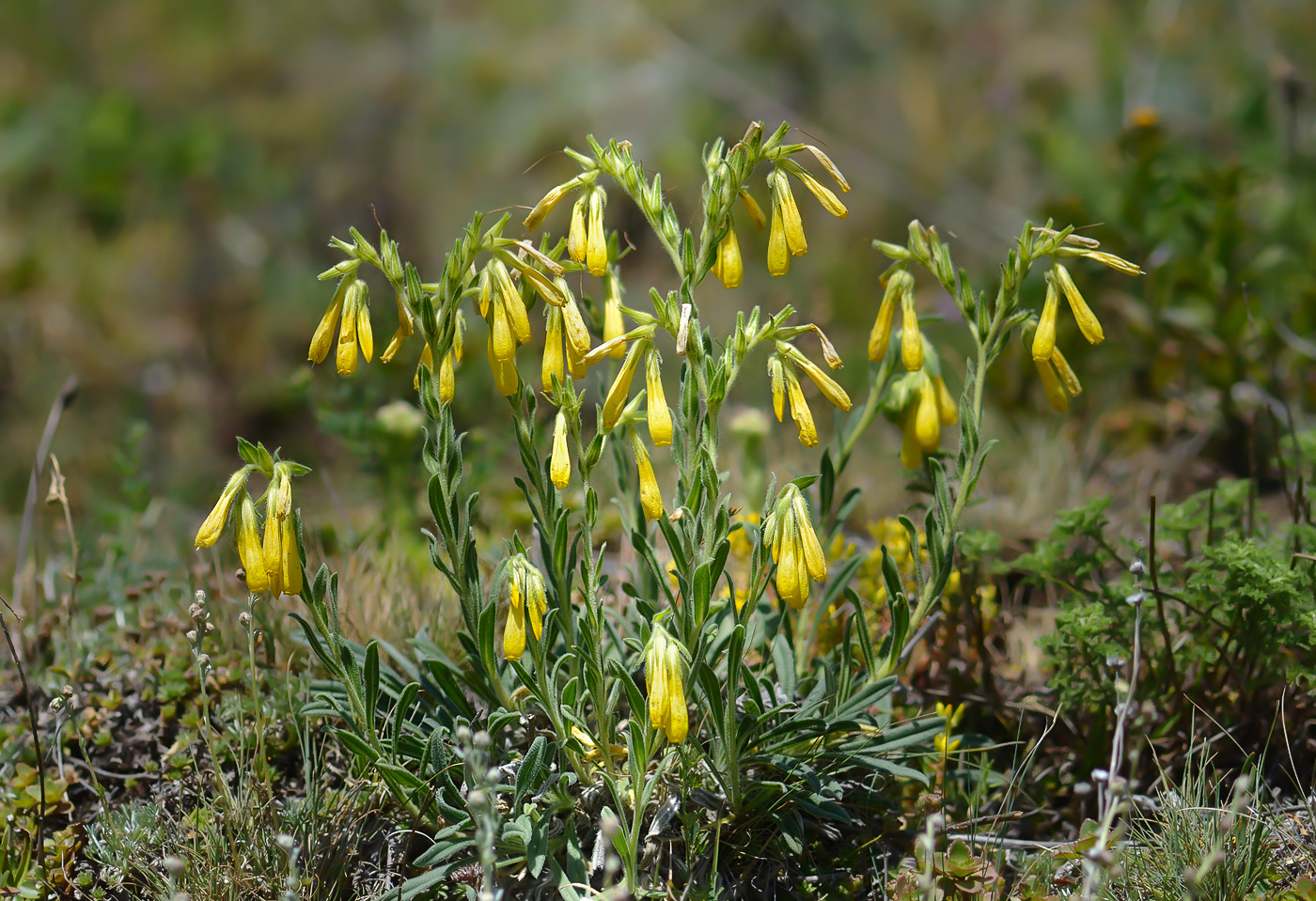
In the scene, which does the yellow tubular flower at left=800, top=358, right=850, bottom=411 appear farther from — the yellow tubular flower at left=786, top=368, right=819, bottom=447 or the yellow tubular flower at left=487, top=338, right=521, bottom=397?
the yellow tubular flower at left=487, top=338, right=521, bottom=397

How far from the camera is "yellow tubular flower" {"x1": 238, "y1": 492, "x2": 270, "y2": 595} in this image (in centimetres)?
156

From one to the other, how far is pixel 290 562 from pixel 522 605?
0.38m

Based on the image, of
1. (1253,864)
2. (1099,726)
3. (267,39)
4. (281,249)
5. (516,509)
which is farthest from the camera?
(267,39)

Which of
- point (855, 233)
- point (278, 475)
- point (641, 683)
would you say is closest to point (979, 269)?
point (855, 233)

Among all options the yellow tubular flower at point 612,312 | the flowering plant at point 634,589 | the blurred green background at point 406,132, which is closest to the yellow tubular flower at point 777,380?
the flowering plant at point 634,589

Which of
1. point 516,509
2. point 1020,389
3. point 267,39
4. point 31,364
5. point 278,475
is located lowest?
point 31,364

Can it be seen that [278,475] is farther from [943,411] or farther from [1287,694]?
[1287,694]

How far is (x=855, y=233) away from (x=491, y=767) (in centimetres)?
568

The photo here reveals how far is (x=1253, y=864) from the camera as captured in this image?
5.82 feet

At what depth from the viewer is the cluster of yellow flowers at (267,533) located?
5.10ft

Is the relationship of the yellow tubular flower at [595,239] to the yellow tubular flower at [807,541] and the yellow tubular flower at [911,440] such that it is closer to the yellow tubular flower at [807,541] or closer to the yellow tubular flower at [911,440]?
the yellow tubular flower at [807,541]

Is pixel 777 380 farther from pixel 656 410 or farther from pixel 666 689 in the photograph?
pixel 666 689

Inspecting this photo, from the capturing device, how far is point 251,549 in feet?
5.19

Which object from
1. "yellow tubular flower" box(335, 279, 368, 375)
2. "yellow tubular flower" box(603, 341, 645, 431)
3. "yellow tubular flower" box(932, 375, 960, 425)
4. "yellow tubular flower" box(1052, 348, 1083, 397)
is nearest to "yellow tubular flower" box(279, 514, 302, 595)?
"yellow tubular flower" box(335, 279, 368, 375)
